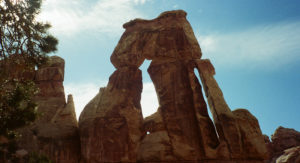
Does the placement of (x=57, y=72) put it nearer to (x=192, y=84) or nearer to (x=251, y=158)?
(x=192, y=84)

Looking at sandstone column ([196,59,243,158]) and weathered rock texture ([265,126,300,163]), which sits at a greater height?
sandstone column ([196,59,243,158])

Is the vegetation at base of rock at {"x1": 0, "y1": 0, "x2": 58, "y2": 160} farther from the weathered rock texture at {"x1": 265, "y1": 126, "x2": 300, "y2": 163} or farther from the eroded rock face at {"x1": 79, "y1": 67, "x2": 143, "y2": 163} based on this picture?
the weathered rock texture at {"x1": 265, "y1": 126, "x2": 300, "y2": 163}

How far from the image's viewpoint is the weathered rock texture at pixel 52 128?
16969 mm

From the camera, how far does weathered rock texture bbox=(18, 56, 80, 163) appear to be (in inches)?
668

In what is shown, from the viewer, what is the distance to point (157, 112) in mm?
18859

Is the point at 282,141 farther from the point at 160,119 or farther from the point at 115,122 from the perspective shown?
the point at 115,122

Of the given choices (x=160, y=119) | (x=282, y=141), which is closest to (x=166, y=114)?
(x=160, y=119)

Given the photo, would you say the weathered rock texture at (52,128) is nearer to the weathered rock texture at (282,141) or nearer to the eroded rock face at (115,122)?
the eroded rock face at (115,122)

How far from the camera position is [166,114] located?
1727 cm

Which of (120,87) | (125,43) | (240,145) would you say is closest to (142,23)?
(125,43)

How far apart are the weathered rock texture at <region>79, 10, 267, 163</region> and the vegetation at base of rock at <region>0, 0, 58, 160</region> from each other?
6.92 meters

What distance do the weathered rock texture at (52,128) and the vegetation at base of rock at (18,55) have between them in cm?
90

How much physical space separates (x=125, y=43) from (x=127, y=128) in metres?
6.99

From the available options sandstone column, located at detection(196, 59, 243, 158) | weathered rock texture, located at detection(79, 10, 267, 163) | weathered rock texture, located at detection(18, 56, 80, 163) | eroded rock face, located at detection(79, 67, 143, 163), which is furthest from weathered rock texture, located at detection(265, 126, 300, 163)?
weathered rock texture, located at detection(18, 56, 80, 163)
